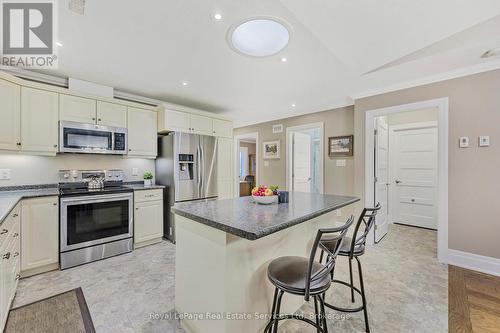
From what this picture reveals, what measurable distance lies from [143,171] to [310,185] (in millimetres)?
3924

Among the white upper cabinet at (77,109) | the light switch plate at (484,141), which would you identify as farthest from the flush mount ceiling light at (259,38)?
the light switch plate at (484,141)

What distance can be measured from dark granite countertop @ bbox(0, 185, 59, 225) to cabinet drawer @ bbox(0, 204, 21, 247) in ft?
0.18

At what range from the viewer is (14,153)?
2.57m

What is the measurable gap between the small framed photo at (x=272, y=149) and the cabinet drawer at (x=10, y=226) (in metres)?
4.37

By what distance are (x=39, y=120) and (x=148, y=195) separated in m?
1.58

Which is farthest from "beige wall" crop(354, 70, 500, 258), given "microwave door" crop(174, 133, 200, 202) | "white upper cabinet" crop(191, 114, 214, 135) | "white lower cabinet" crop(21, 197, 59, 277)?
"white lower cabinet" crop(21, 197, 59, 277)

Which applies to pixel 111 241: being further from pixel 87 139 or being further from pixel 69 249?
pixel 87 139

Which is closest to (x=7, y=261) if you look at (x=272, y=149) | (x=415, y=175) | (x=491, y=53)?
(x=272, y=149)

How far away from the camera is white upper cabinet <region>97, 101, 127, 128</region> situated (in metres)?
3.12

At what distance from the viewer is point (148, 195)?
11.0 feet

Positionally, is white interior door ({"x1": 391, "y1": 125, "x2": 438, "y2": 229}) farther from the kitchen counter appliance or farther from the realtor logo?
the realtor logo

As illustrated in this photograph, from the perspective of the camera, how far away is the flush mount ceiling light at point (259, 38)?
6.64ft

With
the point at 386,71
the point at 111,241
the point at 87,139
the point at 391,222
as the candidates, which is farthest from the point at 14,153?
the point at 391,222

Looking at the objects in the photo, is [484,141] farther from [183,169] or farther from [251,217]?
[183,169]
